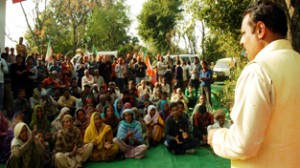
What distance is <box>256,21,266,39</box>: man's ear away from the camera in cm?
122

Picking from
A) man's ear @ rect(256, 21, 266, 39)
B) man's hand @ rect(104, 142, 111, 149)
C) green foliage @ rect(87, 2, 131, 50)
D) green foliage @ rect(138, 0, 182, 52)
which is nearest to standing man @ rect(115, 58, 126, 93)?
man's hand @ rect(104, 142, 111, 149)

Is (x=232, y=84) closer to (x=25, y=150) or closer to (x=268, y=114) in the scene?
(x=25, y=150)

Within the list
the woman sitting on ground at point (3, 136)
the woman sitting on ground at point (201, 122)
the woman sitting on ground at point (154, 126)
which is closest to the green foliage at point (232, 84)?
the woman sitting on ground at point (201, 122)

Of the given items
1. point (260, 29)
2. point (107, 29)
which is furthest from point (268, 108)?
point (107, 29)

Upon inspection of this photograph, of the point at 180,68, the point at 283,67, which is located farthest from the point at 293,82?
the point at 180,68

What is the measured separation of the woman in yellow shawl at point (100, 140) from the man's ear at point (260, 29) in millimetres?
4903

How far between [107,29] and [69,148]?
106 ft

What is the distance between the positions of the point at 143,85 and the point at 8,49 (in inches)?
146

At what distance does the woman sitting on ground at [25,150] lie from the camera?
15.7 ft

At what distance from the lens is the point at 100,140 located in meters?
5.98

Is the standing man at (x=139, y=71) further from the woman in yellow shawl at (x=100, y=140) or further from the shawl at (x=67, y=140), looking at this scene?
the shawl at (x=67, y=140)

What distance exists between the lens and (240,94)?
3.85 ft

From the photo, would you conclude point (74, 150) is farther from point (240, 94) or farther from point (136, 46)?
point (136, 46)

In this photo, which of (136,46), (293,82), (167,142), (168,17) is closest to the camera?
(293,82)
